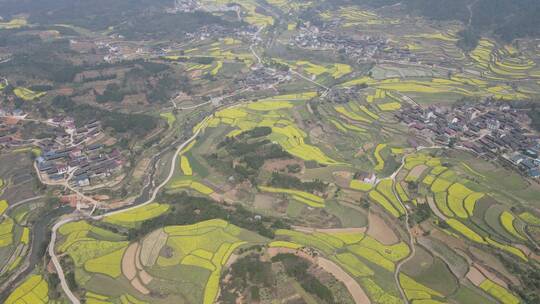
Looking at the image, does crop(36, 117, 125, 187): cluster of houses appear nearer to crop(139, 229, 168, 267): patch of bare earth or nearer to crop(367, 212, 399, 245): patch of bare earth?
crop(139, 229, 168, 267): patch of bare earth

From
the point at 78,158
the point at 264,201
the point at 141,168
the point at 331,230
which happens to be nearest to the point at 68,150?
the point at 78,158

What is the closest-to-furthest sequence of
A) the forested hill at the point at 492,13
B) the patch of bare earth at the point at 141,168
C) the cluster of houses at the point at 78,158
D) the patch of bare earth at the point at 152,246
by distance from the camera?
the patch of bare earth at the point at 152,246 < the cluster of houses at the point at 78,158 < the patch of bare earth at the point at 141,168 < the forested hill at the point at 492,13

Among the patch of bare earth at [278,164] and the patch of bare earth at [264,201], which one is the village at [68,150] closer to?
the patch of bare earth at [278,164]

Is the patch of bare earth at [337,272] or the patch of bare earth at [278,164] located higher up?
the patch of bare earth at [337,272]

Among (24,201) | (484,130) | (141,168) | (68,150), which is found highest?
(484,130)

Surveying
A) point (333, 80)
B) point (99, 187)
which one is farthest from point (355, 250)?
point (333, 80)

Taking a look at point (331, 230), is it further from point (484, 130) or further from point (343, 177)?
point (484, 130)

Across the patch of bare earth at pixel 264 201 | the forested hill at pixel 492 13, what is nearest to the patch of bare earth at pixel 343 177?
the patch of bare earth at pixel 264 201
